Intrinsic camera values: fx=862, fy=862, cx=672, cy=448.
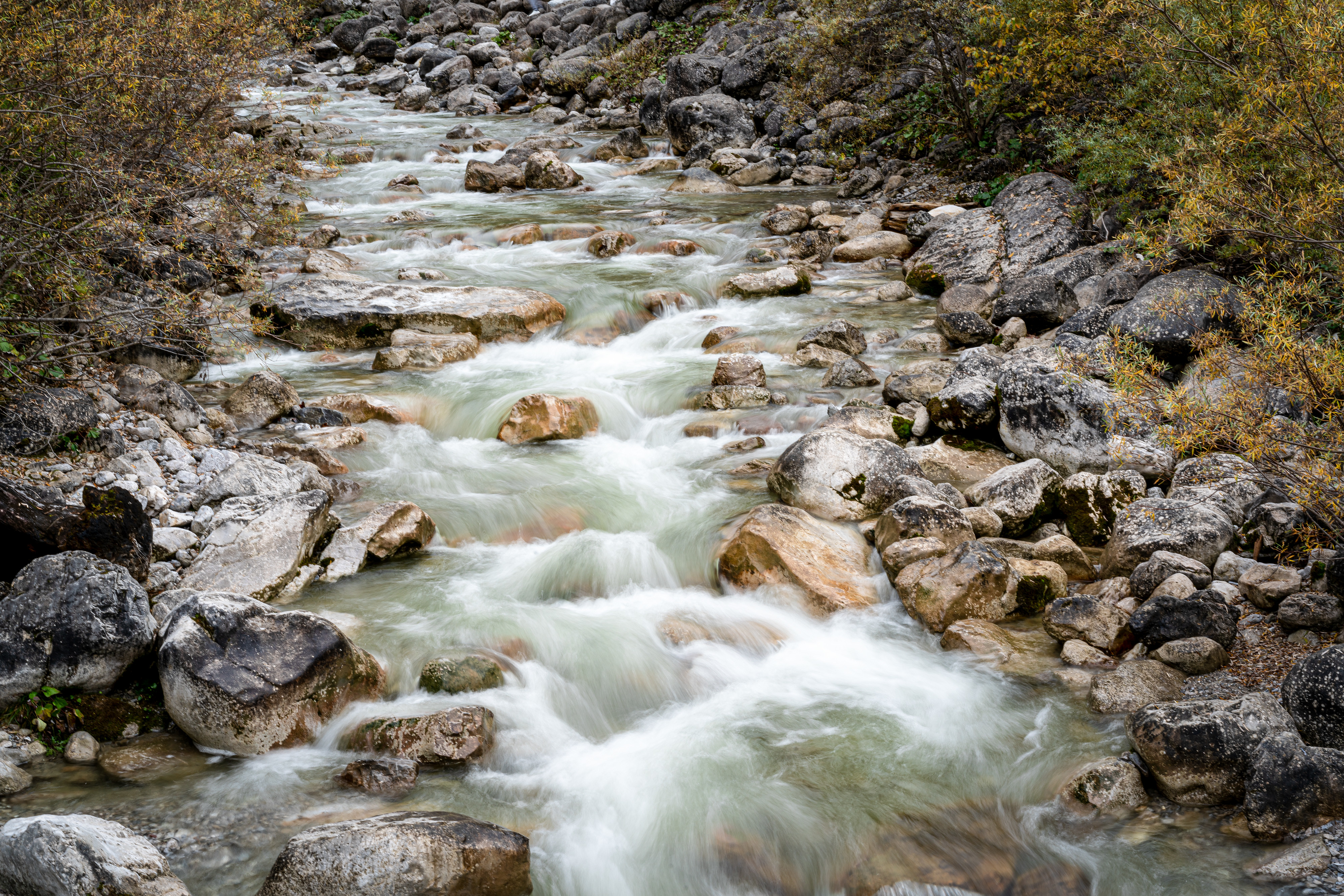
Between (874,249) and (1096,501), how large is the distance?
845cm

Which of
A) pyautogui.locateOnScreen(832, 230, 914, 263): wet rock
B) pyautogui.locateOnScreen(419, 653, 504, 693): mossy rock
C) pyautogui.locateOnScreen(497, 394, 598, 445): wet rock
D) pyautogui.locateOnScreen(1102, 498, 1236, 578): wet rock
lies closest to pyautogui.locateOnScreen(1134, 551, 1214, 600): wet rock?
pyautogui.locateOnScreen(1102, 498, 1236, 578): wet rock

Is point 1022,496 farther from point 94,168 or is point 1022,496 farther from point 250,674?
point 94,168

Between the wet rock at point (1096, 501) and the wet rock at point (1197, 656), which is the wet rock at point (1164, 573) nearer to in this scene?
the wet rock at point (1197, 656)

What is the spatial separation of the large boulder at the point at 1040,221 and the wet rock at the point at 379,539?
8.45m

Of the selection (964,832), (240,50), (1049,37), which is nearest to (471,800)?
(964,832)

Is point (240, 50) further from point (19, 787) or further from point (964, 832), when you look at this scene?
point (964, 832)

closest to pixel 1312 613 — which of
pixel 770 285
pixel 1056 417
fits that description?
pixel 1056 417

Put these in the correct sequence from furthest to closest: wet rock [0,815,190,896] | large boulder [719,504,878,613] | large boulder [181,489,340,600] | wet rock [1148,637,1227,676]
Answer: large boulder [719,504,878,613] < large boulder [181,489,340,600] < wet rock [1148,637,1227,676] < wet rock [0,815,190,896]

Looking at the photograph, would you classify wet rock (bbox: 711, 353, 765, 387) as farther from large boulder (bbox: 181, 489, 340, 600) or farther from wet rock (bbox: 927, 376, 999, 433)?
large boulder (bbox: 181, 489, 340, 600)

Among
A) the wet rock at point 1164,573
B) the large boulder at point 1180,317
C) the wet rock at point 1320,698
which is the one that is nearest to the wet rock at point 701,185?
the large boulder at point 1180,317

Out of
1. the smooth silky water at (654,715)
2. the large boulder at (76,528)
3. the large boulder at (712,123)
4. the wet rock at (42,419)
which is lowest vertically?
the smooth silky water at (654,715)

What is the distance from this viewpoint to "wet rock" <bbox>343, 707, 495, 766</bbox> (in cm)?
473

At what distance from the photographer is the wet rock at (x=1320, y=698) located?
4.04m

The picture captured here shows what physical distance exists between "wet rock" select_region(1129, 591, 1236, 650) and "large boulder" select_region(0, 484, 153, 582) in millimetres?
6258
